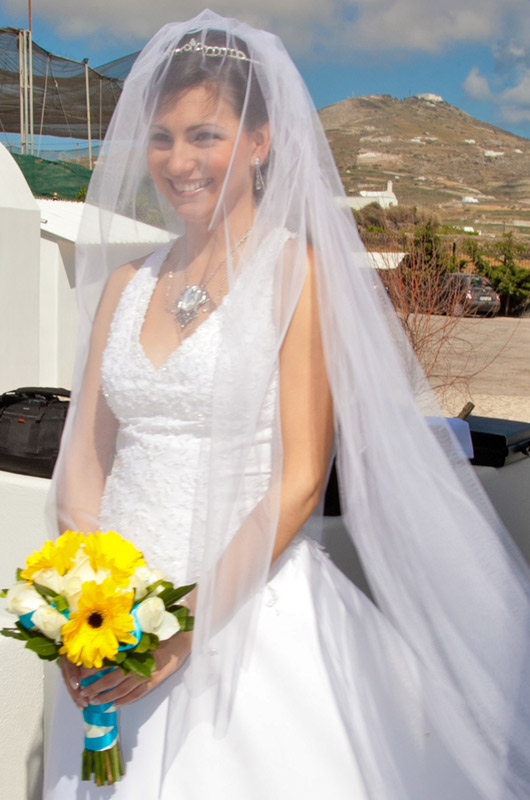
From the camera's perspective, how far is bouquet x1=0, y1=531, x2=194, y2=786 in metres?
1.32

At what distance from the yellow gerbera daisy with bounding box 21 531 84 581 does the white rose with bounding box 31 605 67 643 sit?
0.08 m

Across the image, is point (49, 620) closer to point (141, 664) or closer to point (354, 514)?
point (141, 664)

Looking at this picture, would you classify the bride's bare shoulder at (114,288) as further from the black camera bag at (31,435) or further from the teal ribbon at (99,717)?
the black camera bag at (31,435)

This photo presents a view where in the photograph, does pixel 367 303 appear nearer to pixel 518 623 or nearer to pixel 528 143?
pixel 518 623

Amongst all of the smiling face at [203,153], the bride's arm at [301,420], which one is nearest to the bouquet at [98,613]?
the bride's arm at [301,420]

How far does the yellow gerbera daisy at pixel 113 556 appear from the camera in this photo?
53.9 inches

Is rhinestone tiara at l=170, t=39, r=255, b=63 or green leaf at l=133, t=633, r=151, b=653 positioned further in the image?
rhinestone tiara at l=170, t=39, r=255, b=63

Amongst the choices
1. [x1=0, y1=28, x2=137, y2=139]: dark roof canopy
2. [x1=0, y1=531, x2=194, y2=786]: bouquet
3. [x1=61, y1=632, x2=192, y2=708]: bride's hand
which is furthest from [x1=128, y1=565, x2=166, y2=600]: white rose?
[x1=0, y1=28, x2=137, y2=139]: dark roof canopy

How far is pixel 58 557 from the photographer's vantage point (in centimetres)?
142

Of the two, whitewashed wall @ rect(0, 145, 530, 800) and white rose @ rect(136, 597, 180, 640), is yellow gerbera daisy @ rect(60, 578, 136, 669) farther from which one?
whitewashed wall @ rect(0, 145, 530, 800)

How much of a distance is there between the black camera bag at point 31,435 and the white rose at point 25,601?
5.29ft

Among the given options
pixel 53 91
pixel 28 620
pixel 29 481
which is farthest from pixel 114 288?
pixel 53 91

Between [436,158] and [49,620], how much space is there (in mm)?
78969

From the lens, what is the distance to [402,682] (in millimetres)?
1555
